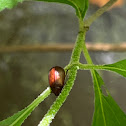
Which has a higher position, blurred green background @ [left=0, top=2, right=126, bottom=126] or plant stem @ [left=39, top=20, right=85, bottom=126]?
blurred green background @ [left=0, top=2, right=126, bottom=126]

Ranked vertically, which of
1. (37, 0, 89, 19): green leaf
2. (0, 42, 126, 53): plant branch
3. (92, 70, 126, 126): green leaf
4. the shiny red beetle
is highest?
(0, 42, 126, 53): plant branch

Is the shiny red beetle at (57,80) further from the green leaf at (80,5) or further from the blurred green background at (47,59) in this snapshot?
the blurred green background at (47,59)

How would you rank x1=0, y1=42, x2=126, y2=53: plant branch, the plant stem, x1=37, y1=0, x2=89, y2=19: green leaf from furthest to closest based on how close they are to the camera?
x1=0, y1=42, x2=126, y2=53: plant branch → x1=37, y1=0, x2=89, y2=19: green leaf → the plant stem

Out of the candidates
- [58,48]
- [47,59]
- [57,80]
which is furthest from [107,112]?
[47,59]

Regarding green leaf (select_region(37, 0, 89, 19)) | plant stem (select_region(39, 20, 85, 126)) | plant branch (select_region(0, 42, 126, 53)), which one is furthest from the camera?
plant branch (select_region(0, 42, 126, 53))

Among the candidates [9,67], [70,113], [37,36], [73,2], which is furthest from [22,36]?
[73,2]

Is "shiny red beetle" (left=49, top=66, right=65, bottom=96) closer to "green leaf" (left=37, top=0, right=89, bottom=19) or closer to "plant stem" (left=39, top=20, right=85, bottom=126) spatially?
"plant stem" (left=39, top=20, right=85, bottom=126)

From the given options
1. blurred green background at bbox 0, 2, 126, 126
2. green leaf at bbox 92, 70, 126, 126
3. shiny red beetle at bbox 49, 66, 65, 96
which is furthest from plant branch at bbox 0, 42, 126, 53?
shiny red beetle at bbox 49, 66, 65, 96

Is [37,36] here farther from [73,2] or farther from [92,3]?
[73,2]
